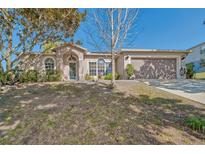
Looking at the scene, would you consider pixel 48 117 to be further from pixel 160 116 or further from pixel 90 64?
pixel 90 64

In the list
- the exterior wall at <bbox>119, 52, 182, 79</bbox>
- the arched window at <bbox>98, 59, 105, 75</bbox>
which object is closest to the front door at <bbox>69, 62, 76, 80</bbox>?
the arched window at <bbox>98, 59, 105, 75</bbox>

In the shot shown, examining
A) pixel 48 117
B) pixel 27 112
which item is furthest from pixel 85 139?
pixel 27 112

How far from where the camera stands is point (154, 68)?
16156 mm

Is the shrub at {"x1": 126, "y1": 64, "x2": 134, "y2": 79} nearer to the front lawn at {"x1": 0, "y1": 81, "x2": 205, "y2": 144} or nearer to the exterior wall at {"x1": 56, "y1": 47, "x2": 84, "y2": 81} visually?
the exterior wall at {"x1": 56, "y1": 47, "x2": 84, "y2": 81}

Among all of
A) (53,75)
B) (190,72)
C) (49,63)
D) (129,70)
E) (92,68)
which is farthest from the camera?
(190,72)

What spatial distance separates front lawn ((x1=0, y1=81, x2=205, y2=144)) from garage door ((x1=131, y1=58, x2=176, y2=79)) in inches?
371

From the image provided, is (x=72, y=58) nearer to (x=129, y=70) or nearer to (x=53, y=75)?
(x=53, y=75)

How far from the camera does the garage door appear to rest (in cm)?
1593

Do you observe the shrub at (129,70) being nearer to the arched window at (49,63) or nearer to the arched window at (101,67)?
the arched window at (101,67)

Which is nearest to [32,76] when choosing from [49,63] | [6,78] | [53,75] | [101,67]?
[53,75]

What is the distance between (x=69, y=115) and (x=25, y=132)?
1.41 meters

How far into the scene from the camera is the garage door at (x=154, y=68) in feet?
52.3

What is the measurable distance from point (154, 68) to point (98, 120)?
13.1 meters

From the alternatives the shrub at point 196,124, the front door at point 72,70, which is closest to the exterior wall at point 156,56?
the front door at point 72,70
